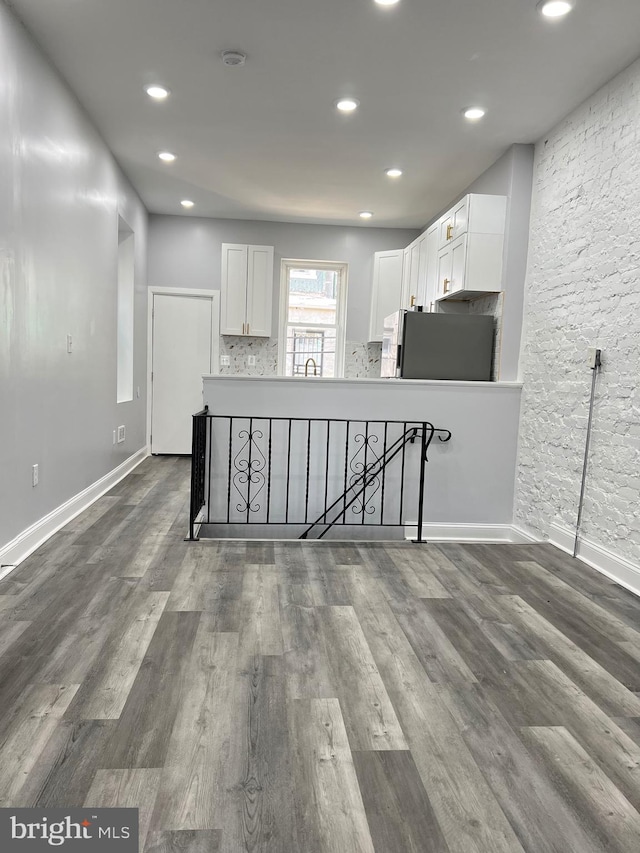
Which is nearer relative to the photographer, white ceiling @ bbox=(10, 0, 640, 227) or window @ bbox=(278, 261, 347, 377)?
white ceiling @ bbox=(10, 0, 640, 227)

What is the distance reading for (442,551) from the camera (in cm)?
365

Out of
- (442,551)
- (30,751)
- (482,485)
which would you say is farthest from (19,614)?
(482,485)

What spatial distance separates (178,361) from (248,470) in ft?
10.2

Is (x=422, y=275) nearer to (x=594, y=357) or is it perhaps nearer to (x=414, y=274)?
(x=414, y=274)

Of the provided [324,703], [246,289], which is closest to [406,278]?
[246,289]

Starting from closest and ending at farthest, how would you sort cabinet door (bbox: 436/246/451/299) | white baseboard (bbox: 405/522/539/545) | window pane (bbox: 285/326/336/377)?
white baseboard (bbox: 405/522/539/545), cabinet door (bbox: 436/246/451/299), window pane (bbox: 285/326/336/377)

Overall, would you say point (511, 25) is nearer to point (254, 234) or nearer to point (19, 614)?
point (19, 614)

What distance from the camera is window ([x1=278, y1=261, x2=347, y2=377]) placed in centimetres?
707

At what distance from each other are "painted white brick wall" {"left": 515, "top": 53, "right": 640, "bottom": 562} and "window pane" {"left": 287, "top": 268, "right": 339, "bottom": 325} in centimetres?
310

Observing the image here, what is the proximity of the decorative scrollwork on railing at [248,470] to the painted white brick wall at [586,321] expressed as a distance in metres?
2.01

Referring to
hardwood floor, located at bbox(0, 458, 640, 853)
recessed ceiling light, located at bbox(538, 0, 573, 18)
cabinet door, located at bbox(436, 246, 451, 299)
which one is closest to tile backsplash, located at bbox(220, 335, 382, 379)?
cabinet door, located at bbox(436, 246, 451, 299)

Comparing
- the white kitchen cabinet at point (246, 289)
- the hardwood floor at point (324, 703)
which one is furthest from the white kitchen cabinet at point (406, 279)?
the hardwood floor at point (324, 703)

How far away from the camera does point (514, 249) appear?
4.48m

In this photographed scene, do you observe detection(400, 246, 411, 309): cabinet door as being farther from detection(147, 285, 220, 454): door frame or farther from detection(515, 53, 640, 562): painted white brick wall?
detection(147, 285, 220, 454): door frame
